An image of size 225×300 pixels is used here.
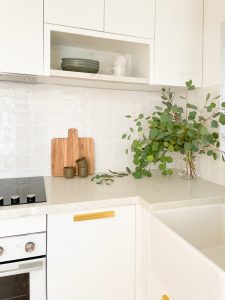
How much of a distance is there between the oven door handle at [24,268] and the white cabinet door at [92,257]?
0.05m

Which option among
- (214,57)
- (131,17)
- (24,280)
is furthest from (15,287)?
(214,57)

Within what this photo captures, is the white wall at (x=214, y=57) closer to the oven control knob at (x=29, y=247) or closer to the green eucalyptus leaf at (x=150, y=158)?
the green eucalyptus leaf at (x=150, y=158)

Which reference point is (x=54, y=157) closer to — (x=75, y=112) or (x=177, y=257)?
(x=75, y=112)

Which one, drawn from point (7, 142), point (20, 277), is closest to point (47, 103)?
point (7, 142)

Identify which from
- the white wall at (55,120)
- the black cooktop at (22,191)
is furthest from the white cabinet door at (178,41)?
the black cooktop at (22,191)

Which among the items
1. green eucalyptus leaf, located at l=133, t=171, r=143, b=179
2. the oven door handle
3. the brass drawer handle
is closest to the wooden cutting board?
green eucalyptus leaf, located at l=133, t=171, r=143, b=179

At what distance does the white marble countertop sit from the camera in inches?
40.5

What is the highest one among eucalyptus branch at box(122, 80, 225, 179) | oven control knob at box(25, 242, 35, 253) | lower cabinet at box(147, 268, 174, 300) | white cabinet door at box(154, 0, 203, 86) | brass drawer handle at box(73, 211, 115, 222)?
white cabinet door at box(154, 0, 203, 86)

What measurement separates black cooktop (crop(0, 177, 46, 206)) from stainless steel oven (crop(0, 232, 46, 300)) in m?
0.14

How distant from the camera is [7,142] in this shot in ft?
4.92

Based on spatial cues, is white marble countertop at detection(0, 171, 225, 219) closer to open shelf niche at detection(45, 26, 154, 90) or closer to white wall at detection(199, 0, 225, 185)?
white wall at detection(199, 0, 225, 185)

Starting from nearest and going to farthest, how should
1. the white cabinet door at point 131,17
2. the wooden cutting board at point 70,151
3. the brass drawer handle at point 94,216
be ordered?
1. the brass drawer handle at point 94,216
2. the white cabinet door at point 131,17
3. the wooden cutting board at point 70,151

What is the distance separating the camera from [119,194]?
47.0 inches

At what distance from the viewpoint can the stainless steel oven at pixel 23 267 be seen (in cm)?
97
